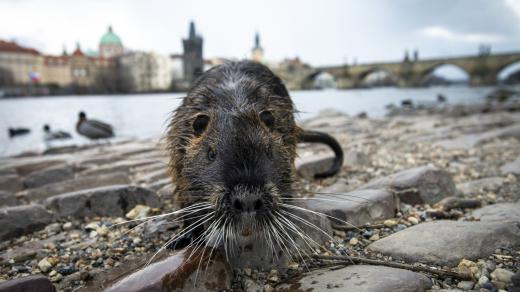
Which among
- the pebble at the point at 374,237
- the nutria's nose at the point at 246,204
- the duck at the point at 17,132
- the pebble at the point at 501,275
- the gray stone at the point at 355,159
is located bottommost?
the duck at the point at 17,132

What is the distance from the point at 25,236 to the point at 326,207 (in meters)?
2.74

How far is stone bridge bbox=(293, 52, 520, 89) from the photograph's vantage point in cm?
7375

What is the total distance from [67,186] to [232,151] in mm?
3599

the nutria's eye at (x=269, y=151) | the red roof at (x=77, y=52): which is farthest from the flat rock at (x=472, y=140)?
the red roof at (x=77, y=52)

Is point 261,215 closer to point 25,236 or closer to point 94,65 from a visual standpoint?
point 25,236

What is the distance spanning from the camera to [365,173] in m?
5.35

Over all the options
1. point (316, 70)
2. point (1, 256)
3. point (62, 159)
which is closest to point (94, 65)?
point (316, 70)

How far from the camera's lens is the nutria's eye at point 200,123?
295 cm

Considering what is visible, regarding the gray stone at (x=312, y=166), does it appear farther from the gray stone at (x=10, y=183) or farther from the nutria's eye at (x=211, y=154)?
the gray stone at (x=10, y=183)

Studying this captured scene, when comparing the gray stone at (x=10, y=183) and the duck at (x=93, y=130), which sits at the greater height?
the duck at (x=93, y=130)

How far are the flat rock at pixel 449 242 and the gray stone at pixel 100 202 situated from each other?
2.47m

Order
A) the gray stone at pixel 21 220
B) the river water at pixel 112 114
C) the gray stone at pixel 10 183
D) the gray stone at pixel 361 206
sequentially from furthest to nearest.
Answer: the river water at pixel 112 114 < the gray stone at pixel 10 183 < the gray stone at pixel 21 220 < the gray stone at pixel 361 206

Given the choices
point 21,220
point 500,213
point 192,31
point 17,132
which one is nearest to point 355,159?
point 500,213

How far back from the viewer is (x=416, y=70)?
8394 centimetres
